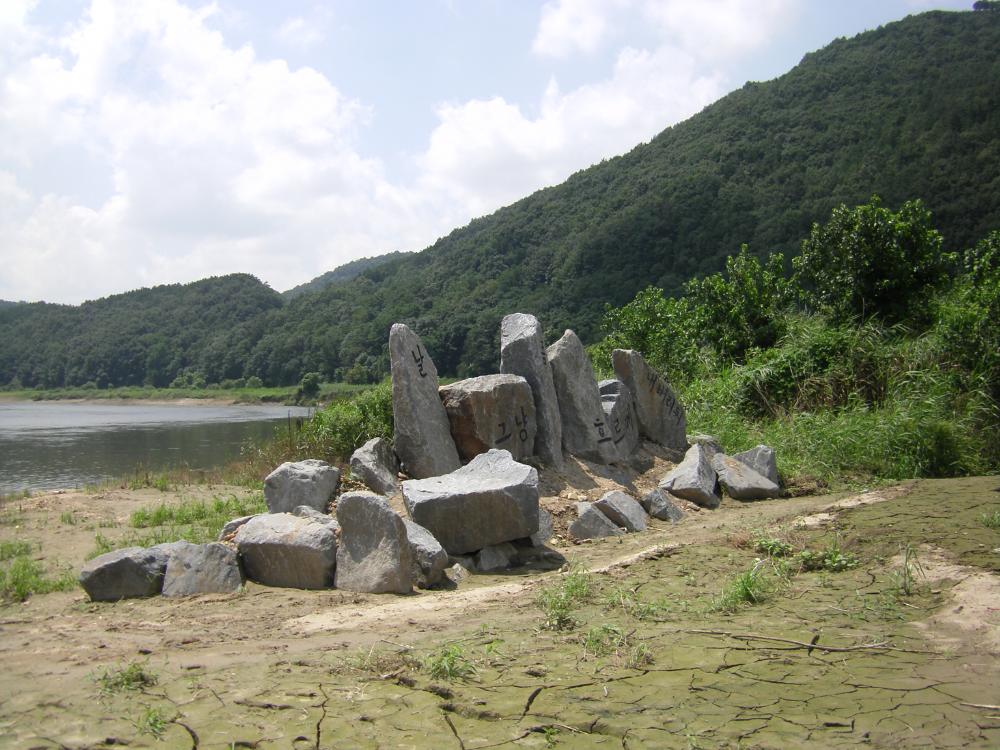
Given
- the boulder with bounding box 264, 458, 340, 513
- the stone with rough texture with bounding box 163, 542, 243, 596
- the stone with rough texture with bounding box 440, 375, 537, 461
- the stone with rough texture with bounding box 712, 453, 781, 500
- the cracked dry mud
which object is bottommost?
the stone with rough texture with bounding box 712, 453, 781, 500

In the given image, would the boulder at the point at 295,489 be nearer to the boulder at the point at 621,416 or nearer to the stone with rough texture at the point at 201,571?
the stone with rough texture at the point at 201,571

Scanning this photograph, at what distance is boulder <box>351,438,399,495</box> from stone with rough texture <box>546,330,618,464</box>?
90.2 inches

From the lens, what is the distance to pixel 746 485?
8906 mm

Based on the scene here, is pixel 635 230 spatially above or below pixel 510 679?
above

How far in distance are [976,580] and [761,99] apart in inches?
1898

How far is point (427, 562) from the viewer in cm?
559

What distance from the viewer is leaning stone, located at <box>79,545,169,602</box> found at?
17.3 ft

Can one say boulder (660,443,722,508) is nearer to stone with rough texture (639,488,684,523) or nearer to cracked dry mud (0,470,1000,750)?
stone with rough texture (639,488,684,523)

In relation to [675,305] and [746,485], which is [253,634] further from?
[675,305]

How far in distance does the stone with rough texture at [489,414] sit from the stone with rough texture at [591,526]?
1.18 meters

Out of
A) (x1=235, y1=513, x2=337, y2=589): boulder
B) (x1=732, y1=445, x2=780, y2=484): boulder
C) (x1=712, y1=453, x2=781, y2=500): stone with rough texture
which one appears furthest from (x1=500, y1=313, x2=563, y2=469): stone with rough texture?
(x1=235, y1=513, x2=337, y2=589): boulder

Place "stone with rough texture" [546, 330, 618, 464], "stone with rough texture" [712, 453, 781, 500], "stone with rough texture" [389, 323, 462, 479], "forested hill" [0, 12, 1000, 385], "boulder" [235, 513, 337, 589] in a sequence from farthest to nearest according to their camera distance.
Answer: "forested hill" [0, 12, 1000, 385] < "stone with rough texture" [546, 330, 618, 464] < "stone with rough texture" [712, 453, 781, 500] < "stone with rough texture" [389, 323, 462, 479] < "boulder" [235, 513, 337, 589]

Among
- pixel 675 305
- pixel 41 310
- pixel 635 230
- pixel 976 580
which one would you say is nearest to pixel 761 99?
pixel 635 230

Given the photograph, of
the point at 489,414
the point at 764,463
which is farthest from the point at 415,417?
the point at 764,463
